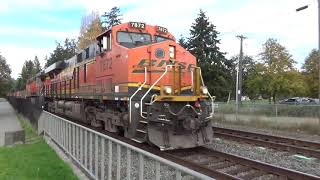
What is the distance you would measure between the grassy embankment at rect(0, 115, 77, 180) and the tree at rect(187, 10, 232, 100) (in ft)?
119

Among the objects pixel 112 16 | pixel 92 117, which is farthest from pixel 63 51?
pixel 92 117

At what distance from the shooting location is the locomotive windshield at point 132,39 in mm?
13820

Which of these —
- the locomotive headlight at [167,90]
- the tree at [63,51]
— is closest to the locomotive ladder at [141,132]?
the locomotive headlight at [167,90]

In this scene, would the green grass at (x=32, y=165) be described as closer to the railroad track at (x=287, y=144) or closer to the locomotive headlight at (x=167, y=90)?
the locomotive headlight at (x=167, y=90)

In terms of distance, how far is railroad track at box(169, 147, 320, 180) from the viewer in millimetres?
8547

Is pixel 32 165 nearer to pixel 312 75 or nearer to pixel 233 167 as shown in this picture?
pixel 233 167

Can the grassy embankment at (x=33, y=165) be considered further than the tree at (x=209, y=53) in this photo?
No

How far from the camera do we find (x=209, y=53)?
1961 inches

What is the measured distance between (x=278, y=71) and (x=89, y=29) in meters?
29.6

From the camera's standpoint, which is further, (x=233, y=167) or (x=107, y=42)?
(x=107, y=42)

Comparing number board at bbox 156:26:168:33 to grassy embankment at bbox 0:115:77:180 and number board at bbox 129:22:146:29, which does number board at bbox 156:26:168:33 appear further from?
grassy embankment at bbox 0:115:77:180

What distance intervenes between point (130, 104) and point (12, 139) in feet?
18.1

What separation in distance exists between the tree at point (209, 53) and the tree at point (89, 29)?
52.5 ft

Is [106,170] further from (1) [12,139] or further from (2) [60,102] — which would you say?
(2) [60,102]
